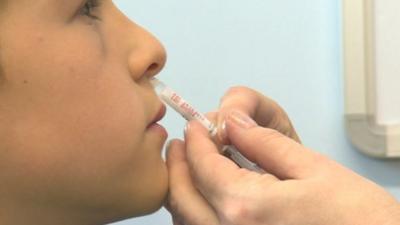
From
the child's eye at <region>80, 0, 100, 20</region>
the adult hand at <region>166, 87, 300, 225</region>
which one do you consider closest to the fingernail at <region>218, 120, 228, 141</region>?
the adult hand at <region>166, 87, 300, 225</region>

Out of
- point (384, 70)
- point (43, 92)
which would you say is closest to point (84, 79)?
point (43, 92)

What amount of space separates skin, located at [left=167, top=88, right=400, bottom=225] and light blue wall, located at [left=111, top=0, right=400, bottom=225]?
364 millimetres

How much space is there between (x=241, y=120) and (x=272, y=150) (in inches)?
2.3

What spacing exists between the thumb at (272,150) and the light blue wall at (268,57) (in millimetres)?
392

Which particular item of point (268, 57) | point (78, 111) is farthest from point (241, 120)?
point (268, 57)

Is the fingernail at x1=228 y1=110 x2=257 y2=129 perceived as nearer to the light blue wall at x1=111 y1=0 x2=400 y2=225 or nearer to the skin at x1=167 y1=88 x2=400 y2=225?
the skin at x1=167 y1=88 x2=400 y2=225

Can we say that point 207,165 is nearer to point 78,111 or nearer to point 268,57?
point 78,111

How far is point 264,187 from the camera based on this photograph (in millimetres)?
515

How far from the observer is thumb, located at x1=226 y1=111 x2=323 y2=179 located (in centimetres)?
53

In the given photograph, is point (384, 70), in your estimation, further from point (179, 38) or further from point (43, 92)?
point (43, 92)

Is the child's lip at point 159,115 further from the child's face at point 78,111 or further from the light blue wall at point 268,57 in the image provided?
the light blue wall at point 268,57

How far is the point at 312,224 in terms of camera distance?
50 centimetres

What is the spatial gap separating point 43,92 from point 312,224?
252mm

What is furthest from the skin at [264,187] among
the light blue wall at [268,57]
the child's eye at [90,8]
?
the light blue wall at [268,57]
